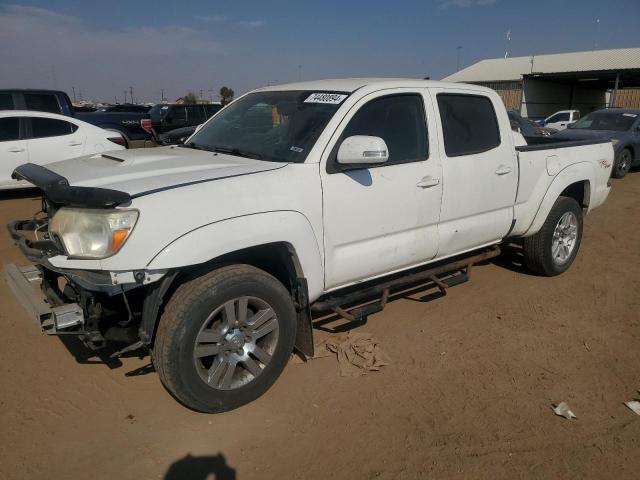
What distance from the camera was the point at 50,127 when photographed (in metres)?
9.11

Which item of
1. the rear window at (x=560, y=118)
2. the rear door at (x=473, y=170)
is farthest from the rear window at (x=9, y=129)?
the rear window at (x=560, y=118)

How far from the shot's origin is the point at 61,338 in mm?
Answer: 3811

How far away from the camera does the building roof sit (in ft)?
120

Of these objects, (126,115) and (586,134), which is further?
(126,115)

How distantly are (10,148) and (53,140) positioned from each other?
28.4 inches

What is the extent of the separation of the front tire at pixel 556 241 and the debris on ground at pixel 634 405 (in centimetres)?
213

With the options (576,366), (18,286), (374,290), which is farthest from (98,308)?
(576,366)

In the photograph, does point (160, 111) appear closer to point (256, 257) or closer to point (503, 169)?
point (503, 169)

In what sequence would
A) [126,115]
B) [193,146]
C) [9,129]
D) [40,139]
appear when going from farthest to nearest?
[126,115], [40,139], [9,129], [193,146]

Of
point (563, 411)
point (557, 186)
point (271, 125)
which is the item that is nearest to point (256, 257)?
point (271, 125)

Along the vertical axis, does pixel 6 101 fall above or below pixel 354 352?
above

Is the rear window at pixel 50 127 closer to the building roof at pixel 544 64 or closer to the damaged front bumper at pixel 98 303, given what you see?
the damaged front bumper at pixel 98 303

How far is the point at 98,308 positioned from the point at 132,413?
0.76m

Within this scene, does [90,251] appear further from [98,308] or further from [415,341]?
[415,341]
